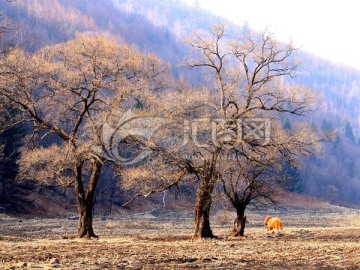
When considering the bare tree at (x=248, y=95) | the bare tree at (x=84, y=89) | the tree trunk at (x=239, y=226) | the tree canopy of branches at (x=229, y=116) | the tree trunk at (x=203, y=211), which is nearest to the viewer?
the tree canopy of branches at (x=229, y=116)

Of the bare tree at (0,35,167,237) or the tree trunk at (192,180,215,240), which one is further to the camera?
the bare tree at (0,35,167,237)

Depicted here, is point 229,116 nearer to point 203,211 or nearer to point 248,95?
point 248,95

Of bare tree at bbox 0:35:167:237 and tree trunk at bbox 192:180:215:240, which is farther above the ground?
bare tree at bbox 0:35:167:237

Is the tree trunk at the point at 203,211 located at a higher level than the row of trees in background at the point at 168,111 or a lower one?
lower

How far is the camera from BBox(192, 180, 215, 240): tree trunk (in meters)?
20.5

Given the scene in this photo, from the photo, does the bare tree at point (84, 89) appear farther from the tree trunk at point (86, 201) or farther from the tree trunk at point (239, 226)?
the tree trunk at point (239, 226)

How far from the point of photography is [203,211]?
20844 mm

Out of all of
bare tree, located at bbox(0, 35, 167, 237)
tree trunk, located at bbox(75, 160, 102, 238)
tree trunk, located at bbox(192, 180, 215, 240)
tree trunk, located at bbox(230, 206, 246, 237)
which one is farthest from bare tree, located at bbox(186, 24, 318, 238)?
tree trunk, located at bbox(75, 160, 102, 238)

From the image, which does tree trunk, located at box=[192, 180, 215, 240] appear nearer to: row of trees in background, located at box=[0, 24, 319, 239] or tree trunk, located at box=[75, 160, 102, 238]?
row of trees in background, located at box=[0, 24, 319, 239]

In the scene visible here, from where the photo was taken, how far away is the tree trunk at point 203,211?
67.4ft

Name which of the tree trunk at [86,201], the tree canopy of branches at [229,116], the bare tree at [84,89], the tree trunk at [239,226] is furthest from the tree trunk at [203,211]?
the tree trunk at [86,201]

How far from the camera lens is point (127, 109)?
21078mm

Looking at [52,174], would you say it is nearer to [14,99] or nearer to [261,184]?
[14,99]

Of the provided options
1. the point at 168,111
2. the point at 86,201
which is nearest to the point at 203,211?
the point at 168,111
